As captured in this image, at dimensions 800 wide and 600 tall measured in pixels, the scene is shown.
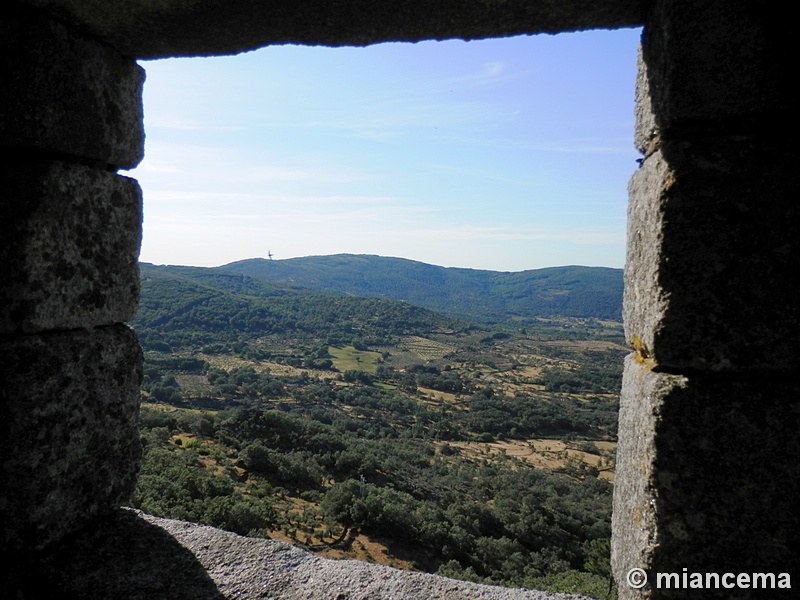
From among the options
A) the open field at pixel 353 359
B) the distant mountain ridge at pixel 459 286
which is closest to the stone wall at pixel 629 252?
the open field at pixel 353 359

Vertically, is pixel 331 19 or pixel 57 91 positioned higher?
pixel 331 19

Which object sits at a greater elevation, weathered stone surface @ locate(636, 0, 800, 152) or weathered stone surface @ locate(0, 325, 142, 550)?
weathered stone surface @ locate(636, 0, 800, 152)

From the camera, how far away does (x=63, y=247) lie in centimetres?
196

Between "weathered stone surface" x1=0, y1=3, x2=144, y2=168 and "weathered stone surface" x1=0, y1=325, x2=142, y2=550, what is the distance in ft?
2.20

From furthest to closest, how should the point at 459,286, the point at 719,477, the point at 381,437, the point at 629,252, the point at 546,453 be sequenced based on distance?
the point at 459,286
the point at 546,453
the point at 381,437
the point at 629,252
the point at 719,477

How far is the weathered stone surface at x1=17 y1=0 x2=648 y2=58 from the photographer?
179 centimetres

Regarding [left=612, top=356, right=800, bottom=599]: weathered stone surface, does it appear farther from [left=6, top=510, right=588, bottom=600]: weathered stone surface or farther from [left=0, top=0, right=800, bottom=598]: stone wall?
[left=6, top=510, right=588, bottom=600]: weathered stone surface

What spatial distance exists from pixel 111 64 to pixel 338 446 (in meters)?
17.2

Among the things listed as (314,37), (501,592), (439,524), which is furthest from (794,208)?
(439,524)

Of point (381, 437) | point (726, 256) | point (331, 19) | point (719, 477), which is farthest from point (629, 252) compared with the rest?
point (381, 437)

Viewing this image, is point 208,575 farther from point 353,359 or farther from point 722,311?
point 353,359

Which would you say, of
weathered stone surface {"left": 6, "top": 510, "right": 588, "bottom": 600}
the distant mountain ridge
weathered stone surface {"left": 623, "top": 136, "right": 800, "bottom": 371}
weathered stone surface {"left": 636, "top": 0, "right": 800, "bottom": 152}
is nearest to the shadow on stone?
weathered stone surface {"left": 6, "top": 510, "right": 588, "bottom": 600}

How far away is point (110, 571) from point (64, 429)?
0.51 meters

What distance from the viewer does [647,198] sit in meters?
1.62
